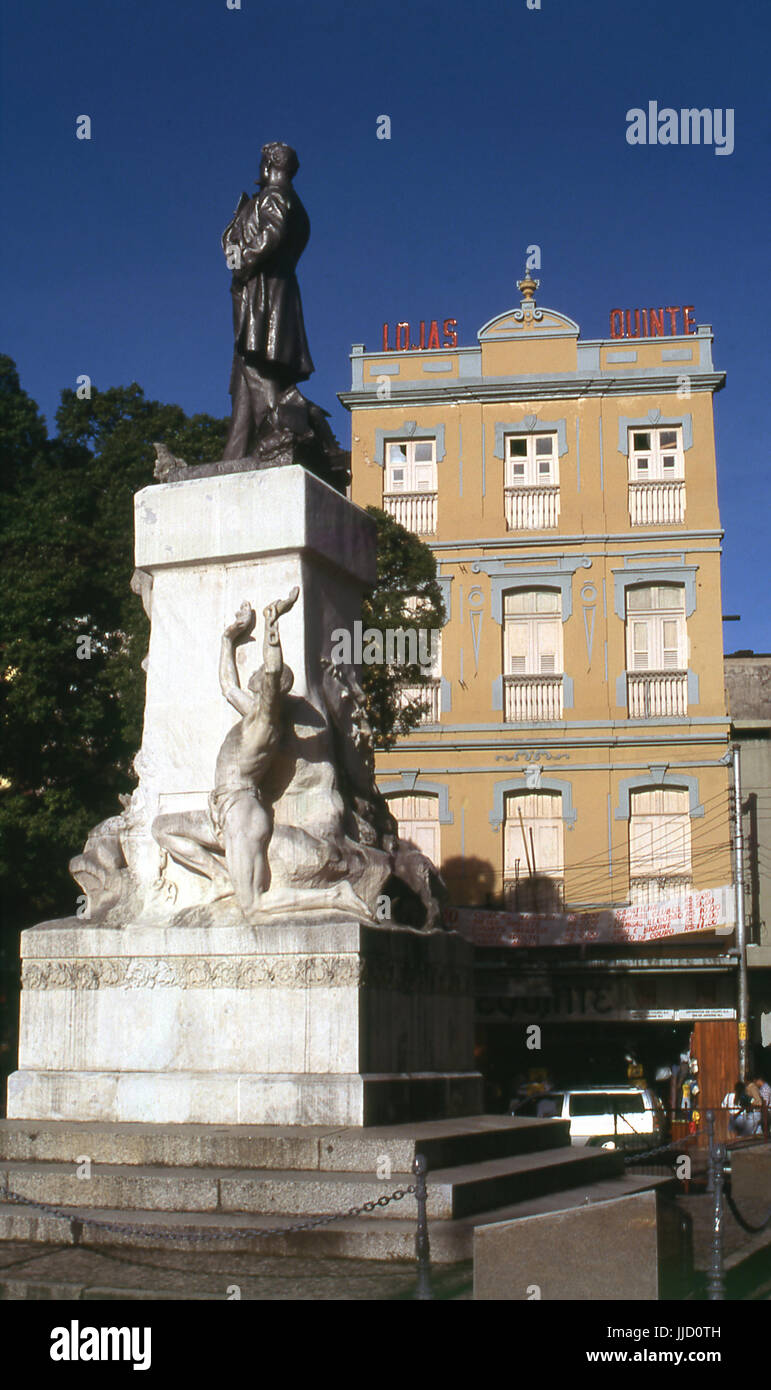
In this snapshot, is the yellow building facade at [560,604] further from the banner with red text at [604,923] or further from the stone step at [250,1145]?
the stone step at [250,1145]

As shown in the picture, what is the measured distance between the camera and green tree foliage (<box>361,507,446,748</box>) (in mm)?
21156

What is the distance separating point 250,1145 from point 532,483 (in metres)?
25.1

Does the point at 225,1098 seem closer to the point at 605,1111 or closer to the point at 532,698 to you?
the point at 605,1111

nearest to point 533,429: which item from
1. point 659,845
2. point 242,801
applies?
point 659,845

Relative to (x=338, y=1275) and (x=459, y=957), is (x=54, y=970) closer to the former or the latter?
(x=459, y=957)

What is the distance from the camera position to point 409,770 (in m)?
30.8

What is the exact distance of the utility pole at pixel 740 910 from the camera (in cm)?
2678

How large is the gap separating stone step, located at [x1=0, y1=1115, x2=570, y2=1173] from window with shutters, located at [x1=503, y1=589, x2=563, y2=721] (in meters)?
21.8

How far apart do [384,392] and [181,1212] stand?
26.1 metres

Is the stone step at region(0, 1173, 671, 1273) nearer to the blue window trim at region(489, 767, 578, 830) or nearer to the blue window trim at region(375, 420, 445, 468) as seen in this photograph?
the blue window trim at region(489, 767, 578, 830)

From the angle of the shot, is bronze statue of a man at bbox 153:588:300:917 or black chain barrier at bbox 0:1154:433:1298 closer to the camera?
black chain barrier at bbox 0:1154:433:1298

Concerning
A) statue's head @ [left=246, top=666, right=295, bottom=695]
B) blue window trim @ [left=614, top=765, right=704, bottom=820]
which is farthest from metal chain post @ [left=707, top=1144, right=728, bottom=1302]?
blue window trim @ [left=614, top=765, right=704, bottom=820]
